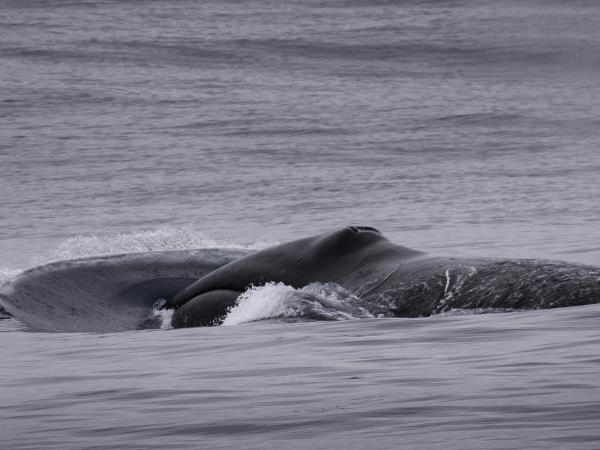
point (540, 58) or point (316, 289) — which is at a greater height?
point (316, 289)

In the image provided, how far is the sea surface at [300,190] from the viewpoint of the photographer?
589 centimetres

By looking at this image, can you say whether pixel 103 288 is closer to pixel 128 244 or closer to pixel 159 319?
pixel 159 319

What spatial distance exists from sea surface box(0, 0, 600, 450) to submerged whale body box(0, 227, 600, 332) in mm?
240

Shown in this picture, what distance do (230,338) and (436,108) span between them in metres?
29.3

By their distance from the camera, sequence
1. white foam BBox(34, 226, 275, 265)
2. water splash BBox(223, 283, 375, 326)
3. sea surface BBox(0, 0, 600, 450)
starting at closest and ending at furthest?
1. sea surface BBox(0, 0, 600, 450)
2. water splash BBox(223, 283, 375, 326)
3. white foam BBox(34, 226, 275, 265)

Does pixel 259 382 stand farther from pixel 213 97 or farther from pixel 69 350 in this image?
pixel 213 97

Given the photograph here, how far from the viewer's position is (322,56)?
45875 mm

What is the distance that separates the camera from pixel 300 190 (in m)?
24.8

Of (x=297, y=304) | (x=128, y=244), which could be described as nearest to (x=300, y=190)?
(x=128, y=244)

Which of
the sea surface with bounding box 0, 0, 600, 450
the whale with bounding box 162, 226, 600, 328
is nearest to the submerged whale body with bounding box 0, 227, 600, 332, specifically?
the whale with bounding box 162, 226, 600, 328

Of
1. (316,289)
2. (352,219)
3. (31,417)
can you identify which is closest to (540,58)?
(352,219)

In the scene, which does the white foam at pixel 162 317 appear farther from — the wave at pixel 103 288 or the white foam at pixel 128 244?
the white foam at pixel 128 244

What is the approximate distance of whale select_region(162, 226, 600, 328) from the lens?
8.34m

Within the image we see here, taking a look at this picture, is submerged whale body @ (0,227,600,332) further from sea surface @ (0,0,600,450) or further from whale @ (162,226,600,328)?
sea surface @ (0,0,600,450)
